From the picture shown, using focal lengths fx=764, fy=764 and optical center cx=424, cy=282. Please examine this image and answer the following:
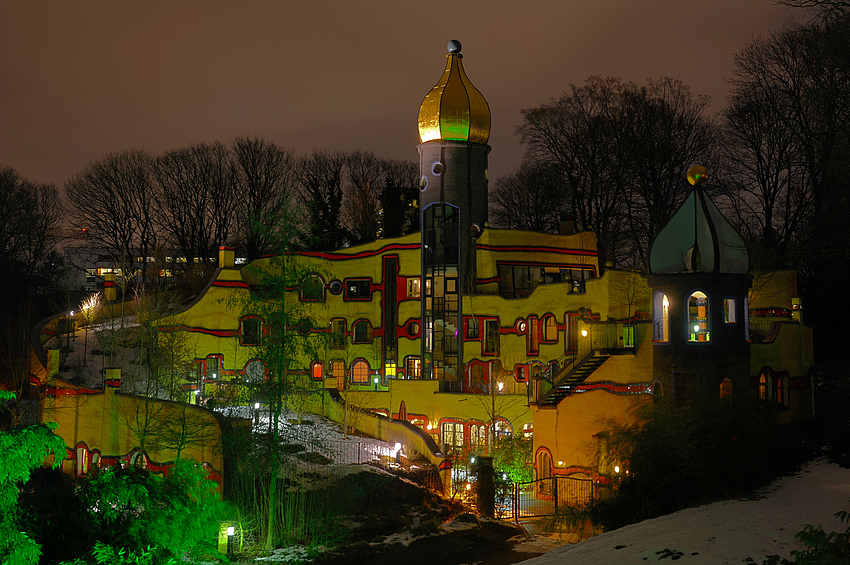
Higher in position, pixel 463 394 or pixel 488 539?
pixel 463 394

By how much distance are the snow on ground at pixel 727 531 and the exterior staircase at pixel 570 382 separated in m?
8.39

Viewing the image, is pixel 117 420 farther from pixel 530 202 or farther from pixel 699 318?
pixel 530 202

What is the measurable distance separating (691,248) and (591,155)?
20.6m

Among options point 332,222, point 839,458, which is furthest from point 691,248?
point 332,222

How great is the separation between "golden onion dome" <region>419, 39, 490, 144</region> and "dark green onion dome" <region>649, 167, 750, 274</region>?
16.6 meters

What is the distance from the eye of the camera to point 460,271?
3447 centimetres

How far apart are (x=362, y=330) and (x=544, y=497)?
50.4 feet

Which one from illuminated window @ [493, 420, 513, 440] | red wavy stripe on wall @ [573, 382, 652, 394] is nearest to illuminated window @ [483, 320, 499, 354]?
illuminated window @ [493, 420, 513, 440]

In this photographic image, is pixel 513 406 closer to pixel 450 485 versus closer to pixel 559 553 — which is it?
pixel 450 485

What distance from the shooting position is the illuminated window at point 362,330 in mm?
36062

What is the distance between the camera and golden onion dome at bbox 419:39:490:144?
3534 cm

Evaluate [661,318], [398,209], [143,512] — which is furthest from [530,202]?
[143,512]

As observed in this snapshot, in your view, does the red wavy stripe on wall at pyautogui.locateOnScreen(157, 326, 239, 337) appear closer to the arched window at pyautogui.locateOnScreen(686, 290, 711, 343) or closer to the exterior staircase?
the exterior staircase

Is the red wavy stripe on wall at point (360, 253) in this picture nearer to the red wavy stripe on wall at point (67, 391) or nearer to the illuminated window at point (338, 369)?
the illuminated window at point (338, 369)
